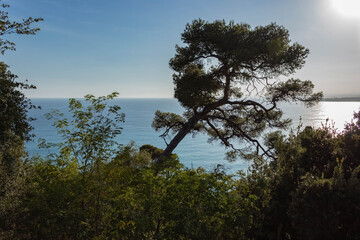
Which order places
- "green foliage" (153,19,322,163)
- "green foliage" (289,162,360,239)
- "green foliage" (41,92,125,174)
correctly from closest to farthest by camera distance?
"green foliage" (289,162,360,239) < "green foliage" (41,92,125,174) < "green foliage" (153,19,322,163)

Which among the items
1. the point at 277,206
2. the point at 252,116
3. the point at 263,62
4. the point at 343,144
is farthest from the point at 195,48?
the point at 277,206

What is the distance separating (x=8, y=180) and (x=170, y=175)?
529cm

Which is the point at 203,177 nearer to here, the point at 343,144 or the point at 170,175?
the point at 170,175

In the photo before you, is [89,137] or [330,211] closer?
[330,211]

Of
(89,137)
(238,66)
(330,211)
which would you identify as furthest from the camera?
(238,66)

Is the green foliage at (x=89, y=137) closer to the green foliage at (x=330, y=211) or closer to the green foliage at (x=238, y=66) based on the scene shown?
the green foliage at (x=330, y=211)

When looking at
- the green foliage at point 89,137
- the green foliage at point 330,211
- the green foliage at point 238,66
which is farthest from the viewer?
the green foliage at point 238,66

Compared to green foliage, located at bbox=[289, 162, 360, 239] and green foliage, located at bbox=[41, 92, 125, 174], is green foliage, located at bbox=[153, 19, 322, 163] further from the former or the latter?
green foliage, located at bbox=[289, 162, 360, 239]


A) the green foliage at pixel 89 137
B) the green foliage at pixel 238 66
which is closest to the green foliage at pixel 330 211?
the green foliage at pixel 89 137

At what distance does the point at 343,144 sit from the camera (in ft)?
14.3

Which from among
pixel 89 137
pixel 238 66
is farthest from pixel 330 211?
pixel 238 66

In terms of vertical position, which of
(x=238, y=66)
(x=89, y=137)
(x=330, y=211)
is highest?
(x=238, y=66)

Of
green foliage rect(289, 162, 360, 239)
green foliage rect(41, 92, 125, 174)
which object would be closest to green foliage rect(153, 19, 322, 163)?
green foliage rect(41, 92, 125, 174)

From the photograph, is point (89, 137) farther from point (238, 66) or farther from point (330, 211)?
point (238, 66)
